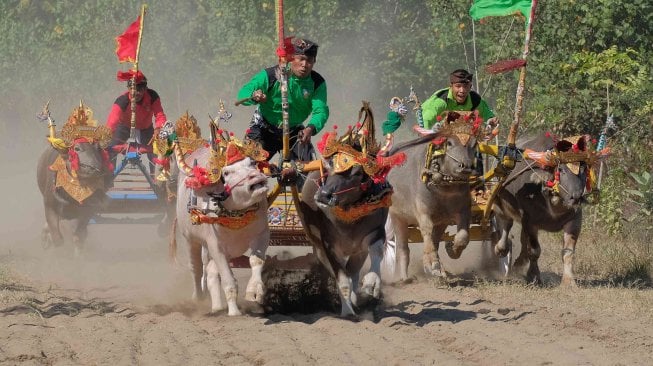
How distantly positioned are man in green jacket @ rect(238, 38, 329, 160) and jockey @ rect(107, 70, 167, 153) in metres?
4.46

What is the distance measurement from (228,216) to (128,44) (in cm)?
616

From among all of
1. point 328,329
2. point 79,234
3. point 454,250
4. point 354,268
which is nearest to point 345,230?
point 354,268

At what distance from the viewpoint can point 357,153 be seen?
10078 mm

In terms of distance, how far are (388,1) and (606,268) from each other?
1726cm

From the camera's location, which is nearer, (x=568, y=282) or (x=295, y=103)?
(x=295, y=103)

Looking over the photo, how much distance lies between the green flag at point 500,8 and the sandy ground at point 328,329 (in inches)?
117

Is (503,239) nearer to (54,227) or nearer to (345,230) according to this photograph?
(345,230)

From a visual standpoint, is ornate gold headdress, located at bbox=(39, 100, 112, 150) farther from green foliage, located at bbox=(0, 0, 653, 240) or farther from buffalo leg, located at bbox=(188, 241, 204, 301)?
green foliage, located at bbox=(0, 0, 653, 240)

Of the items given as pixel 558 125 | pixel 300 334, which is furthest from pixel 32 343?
pixel 558 125

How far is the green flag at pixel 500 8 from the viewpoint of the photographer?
509 inches

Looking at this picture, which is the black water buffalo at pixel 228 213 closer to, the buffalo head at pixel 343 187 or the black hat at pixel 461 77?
the buffalo head at pixel 343 187

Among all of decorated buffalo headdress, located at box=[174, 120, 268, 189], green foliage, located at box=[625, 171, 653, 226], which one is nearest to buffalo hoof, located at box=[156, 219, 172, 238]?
decorated buffalo headdress, located at box=[174, 120, 268, 189]

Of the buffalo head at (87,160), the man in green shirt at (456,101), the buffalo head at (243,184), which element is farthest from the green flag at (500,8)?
the buffalo head at (87,160)

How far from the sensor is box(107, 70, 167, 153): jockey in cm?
1597
